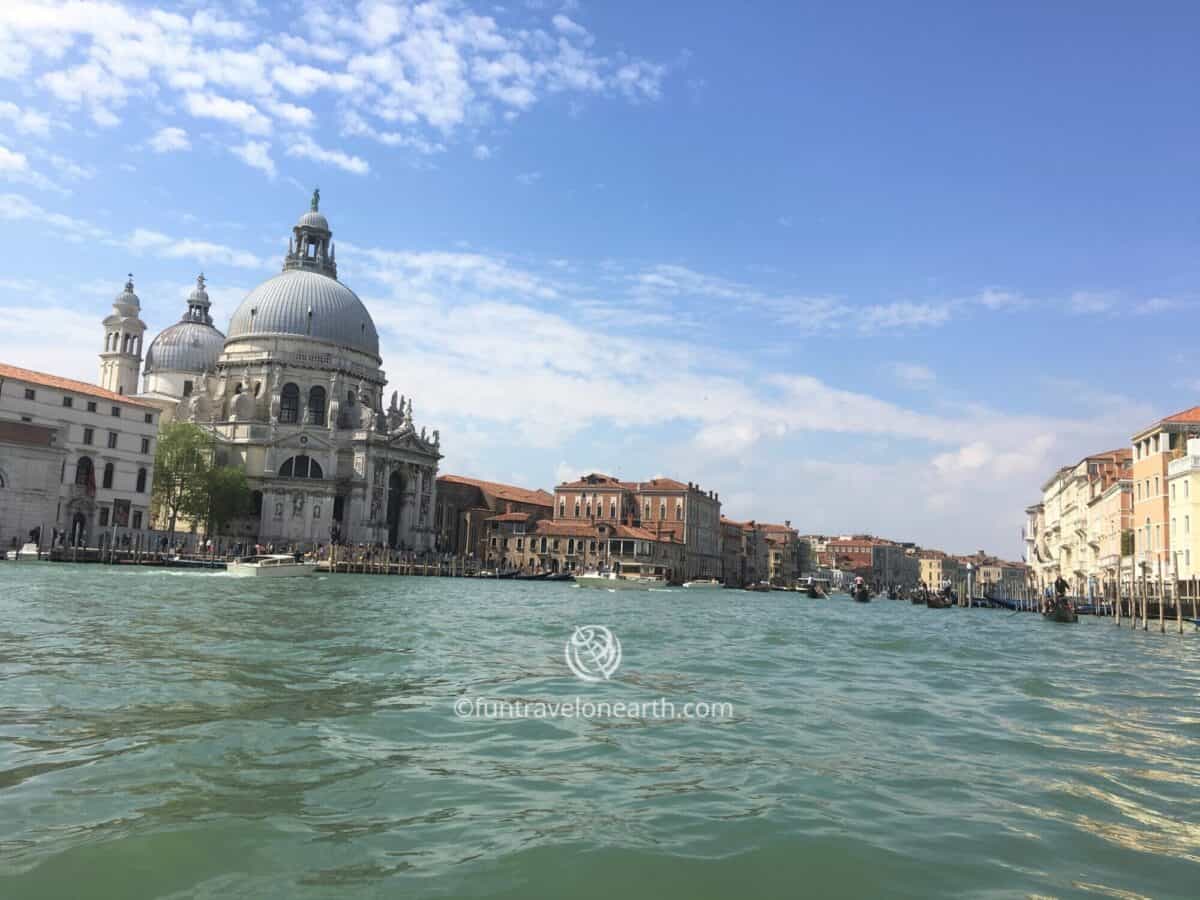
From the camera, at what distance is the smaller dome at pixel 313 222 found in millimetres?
67312

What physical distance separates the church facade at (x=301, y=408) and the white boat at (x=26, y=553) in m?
18.9

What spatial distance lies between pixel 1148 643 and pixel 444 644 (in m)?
16.2

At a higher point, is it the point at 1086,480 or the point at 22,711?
the point at 1086,480

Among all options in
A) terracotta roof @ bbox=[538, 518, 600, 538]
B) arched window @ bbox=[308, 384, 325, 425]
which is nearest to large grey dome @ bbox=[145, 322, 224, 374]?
arched window @ bbox=[308, 384, 325, 425]

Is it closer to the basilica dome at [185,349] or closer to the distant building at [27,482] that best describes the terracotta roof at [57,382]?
the distant building at [27,482]

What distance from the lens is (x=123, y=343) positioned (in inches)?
2514

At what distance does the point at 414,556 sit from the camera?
A: 55406 mm

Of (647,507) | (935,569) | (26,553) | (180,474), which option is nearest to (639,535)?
(647,507)

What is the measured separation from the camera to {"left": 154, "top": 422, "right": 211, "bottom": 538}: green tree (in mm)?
49156

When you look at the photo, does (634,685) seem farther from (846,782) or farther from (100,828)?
(100,828)

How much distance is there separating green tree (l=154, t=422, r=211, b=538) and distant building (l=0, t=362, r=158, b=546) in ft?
7.35

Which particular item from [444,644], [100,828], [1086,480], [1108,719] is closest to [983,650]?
[1108,719]

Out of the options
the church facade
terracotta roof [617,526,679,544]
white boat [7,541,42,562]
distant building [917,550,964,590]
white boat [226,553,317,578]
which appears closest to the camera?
white boat [226,553,317,578]

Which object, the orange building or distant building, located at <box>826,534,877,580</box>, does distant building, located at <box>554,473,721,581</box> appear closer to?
the orange building
